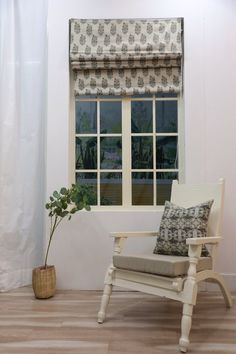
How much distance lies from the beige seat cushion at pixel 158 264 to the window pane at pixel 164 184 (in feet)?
3.32

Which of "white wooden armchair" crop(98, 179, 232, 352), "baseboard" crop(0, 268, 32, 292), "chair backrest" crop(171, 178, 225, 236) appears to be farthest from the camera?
"baseboard" crop(0, 268, 32, 292)

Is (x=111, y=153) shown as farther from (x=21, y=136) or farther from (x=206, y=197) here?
(x=206, y=197)

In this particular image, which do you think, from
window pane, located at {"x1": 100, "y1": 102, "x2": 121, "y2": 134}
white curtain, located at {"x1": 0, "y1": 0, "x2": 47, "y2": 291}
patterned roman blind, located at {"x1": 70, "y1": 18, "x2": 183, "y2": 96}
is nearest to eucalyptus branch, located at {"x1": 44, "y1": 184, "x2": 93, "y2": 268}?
white curtain, located at {"x1": 0, "y1": 0, "x2": 47, "y2": 291}

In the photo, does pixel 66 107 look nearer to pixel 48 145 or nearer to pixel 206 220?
pixel 48 145

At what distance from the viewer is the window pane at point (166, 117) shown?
3246 mm

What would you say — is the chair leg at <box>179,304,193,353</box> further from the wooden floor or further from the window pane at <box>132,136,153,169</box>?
the window pane at <box>132,136,153,169</box>

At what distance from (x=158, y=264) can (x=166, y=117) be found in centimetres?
168

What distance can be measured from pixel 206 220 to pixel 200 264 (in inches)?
13.3

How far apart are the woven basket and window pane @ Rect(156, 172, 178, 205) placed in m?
1.23

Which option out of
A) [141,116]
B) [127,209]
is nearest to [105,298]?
[127,209]

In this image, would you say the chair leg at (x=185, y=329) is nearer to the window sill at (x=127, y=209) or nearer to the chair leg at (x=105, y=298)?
the chair leg at (x=105, y=298)

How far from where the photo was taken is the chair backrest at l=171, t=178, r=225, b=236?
2.52m

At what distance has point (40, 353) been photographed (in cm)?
179

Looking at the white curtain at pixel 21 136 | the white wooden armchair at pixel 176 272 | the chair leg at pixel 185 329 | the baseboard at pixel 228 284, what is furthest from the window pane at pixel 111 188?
the chair leg at pixel 185 329
